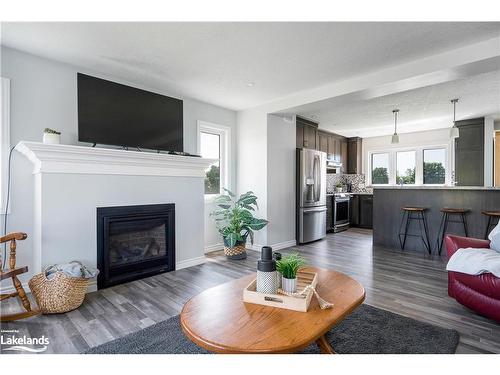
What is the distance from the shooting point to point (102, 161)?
2949mm

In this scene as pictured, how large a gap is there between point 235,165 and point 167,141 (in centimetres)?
157

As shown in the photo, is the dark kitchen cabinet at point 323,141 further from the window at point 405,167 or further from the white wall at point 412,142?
the window at point 405,167

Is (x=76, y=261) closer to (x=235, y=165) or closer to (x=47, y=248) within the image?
(x=47, y=248)

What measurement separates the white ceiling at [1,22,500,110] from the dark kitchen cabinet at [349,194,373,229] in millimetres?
4332

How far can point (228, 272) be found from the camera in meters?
3.50

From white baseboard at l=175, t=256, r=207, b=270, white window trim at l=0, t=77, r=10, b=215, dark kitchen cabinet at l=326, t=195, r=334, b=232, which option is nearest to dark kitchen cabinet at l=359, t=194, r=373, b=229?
dark kitchen cabinet at l=326, t=195, r=334, b=232

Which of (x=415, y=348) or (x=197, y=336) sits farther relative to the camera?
(x=415, y=348)

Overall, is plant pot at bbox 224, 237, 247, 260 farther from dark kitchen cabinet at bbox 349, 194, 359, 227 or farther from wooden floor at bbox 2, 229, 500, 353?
dark kitchen cabinet at bbox 349, 194, 359, 227

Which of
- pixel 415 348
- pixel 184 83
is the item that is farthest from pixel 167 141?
pixel 415 348

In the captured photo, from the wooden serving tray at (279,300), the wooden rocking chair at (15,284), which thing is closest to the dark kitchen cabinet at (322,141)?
the wooden serving tray at (279,300)

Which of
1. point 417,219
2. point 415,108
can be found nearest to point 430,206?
point 417,219

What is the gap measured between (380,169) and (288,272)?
21.9 ft

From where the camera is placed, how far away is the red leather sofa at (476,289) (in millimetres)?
2064
